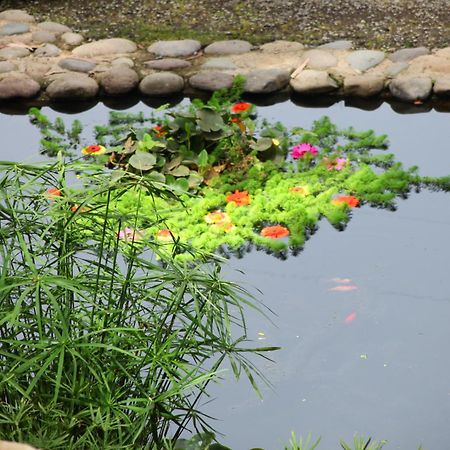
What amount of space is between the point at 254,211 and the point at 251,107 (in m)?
1.09

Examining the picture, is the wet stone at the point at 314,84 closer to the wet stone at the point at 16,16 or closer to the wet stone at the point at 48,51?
the wet stone at the point at 48,51

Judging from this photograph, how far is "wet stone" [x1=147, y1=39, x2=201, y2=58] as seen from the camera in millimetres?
6547

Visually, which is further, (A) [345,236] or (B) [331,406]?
(A) [345,236]

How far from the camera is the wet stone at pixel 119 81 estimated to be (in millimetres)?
6129

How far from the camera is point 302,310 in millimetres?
4391

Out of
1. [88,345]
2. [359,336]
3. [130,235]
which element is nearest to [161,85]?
[130,235]

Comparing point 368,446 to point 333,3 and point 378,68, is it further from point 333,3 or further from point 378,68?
→ point 333,3

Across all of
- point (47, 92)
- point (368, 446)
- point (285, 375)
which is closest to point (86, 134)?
point (47, 92)

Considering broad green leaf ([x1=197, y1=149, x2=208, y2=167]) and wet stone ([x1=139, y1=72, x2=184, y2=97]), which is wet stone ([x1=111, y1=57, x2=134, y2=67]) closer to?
wet stone ([x1=139, y1=72, x2=184, y2=97])

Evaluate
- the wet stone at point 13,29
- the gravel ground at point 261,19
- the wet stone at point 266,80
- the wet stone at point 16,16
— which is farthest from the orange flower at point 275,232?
the wet stone at point 16,16

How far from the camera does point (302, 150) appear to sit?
5504 millimetres

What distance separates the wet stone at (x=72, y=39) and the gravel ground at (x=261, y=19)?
0.12 meters

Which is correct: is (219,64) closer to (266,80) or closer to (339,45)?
(266,80)

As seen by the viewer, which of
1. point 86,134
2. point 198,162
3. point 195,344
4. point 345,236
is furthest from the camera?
point 86,134
